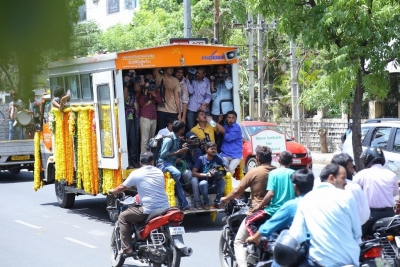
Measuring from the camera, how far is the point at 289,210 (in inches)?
249

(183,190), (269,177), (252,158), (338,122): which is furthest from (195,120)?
(338,122)

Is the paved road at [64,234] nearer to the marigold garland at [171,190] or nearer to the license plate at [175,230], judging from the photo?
the marigold garland at [171,190]

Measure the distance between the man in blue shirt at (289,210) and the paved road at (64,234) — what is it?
6.98 feet

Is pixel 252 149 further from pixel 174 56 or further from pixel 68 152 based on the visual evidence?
pixel 174 56

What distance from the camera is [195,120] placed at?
12.1 meters

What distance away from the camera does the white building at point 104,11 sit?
60.7 inches

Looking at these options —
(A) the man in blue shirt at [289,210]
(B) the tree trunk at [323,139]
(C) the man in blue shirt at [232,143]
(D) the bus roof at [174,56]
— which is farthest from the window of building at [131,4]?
(B) the tree trunk at [323,139]

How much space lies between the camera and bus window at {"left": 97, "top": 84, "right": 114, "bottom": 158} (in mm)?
11188

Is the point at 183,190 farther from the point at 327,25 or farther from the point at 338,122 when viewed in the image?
the point at 338,122

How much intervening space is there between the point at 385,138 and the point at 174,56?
4.07 m

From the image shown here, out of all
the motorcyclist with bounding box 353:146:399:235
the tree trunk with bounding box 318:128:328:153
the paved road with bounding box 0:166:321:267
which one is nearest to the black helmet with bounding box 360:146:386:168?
the motorcyclist with bounding box 353:146:399:235

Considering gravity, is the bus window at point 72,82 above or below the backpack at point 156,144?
above

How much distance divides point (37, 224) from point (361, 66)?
6.02m

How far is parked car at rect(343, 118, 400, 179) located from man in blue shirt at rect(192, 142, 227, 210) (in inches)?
116
